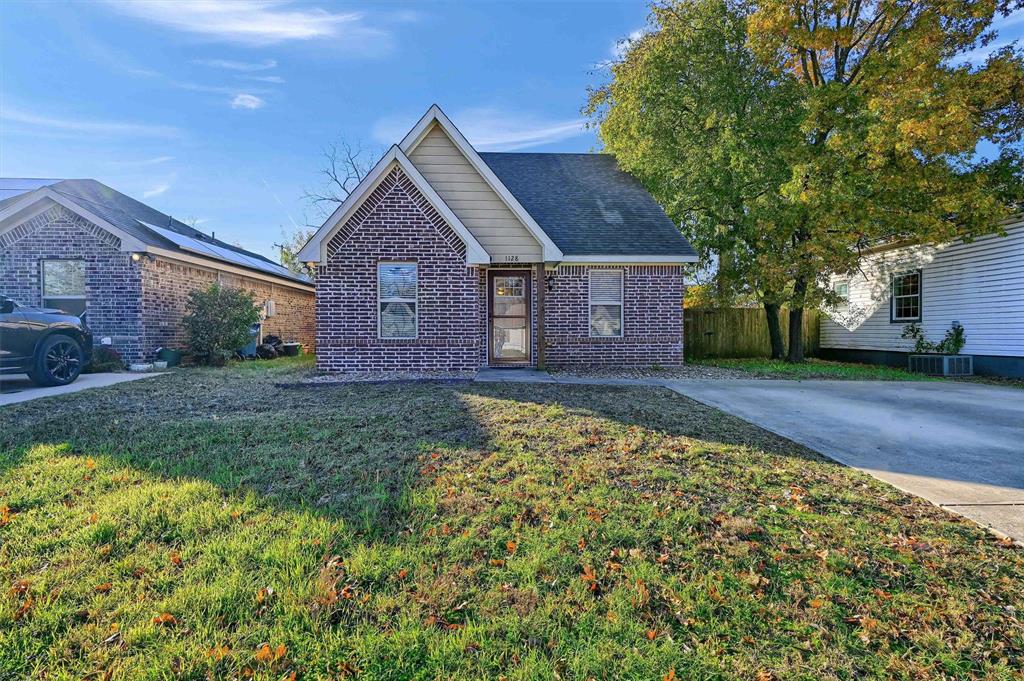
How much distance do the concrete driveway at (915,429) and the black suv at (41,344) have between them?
37.4ft

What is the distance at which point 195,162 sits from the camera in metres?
18.6

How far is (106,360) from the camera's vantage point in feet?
37.4

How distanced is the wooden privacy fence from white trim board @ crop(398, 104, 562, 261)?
6.82 m

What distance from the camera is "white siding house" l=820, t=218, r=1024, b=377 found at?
11.2 metres

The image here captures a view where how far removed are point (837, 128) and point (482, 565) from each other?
14.3m

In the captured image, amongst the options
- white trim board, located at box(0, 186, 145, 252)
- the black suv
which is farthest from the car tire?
white trim board, located at box(0, 186, 145, 252)

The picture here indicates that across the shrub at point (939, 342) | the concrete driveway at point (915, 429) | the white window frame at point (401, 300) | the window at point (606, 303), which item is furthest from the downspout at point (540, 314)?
the shrub at point (939, 342)

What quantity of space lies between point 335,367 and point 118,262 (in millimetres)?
6403

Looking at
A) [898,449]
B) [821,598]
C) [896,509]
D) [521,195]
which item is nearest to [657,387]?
[898,449]

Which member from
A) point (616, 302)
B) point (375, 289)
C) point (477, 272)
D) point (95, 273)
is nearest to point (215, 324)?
point (95, 273)

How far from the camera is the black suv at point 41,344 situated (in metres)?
8.10

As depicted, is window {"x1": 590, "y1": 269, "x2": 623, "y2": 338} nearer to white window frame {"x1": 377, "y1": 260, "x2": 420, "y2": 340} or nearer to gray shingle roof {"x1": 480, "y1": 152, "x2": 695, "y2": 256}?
gray shingle roof {"x1": 480, "y1": 152, "x2": 695, "y2": 256}

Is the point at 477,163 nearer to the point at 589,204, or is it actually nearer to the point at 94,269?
the point at 589,204

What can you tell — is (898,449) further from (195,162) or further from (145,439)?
(195,162)
